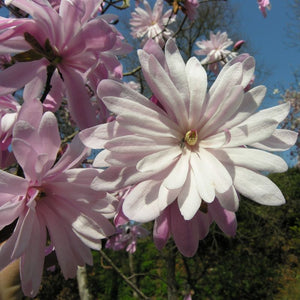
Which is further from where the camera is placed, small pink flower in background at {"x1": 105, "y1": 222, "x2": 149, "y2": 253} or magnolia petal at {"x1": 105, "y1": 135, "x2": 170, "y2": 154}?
small pink flower in background at {"x1": 105, "y1": 222, "x2": 149, "y2": 253}

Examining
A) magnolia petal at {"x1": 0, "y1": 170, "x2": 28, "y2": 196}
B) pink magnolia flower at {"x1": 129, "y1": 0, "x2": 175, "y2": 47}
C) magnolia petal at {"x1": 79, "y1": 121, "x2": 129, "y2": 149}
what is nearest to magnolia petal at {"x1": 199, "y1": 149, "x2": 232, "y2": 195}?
magnolia petal at {"x1": 79, "y1": 121, "x2": 129, "y2": 149}

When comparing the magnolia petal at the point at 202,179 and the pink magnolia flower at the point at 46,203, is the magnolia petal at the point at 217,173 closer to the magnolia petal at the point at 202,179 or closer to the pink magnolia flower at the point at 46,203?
the magnolia petal at the point at 202,179

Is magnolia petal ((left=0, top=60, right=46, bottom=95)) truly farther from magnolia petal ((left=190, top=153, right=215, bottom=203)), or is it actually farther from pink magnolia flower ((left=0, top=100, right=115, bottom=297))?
magnolia petal ((left=190, top=153, right=215, bottom=203))

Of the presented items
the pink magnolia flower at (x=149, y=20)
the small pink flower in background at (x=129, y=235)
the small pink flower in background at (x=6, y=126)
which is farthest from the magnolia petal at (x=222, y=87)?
the small pink flower in background at (x=129, y=235)

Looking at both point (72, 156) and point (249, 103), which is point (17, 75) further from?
point (249, 103)

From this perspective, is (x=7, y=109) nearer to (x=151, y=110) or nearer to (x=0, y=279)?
(x=151, y=110)

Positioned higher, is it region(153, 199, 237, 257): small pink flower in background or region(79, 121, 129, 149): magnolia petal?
region(79, 121, 129, 149): magnolia petal

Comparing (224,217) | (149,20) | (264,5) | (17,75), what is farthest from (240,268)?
(17,75)

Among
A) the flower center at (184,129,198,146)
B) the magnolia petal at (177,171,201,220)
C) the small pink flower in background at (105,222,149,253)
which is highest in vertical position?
the flower center at (184,129,198,146)

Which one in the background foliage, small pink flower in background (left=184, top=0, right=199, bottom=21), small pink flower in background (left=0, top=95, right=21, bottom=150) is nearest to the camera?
small pink flower in background (left=0, top=95, right=21, bottom=150)
